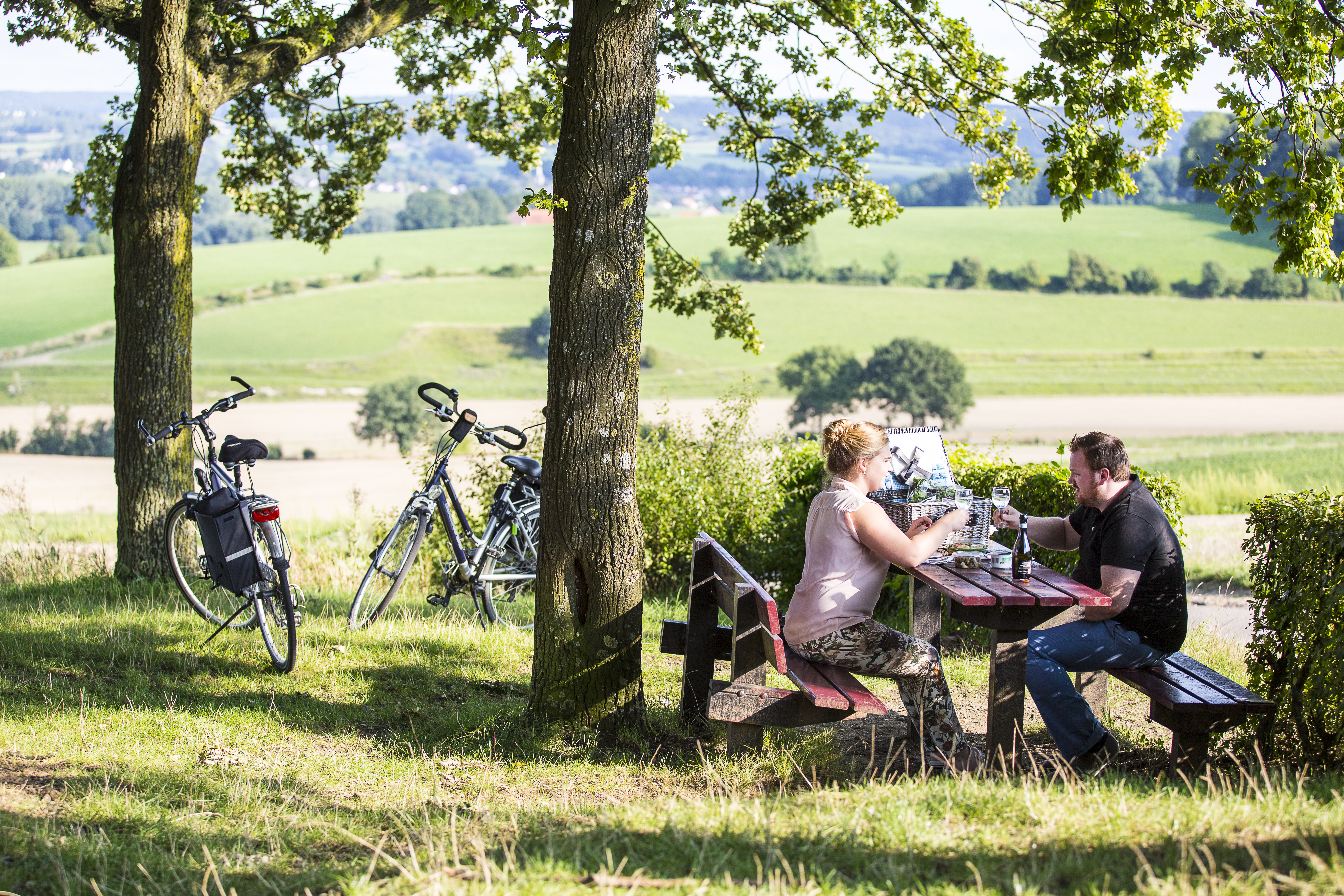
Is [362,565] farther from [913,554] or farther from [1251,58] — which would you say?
[1251,58]

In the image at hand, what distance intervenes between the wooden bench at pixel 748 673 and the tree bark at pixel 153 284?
4.29 metres

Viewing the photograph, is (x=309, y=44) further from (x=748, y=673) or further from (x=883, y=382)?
(x=883, y=382)

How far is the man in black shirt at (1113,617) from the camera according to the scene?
173 inches

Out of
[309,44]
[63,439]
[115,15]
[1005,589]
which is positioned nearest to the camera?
[1005,589]

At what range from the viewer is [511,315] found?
97.6 meters

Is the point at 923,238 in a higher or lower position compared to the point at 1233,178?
higher

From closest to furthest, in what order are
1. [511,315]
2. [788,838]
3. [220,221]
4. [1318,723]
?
[788,838] → [1318,723] → [511,315] → [220,221]

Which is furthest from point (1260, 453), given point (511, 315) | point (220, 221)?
point (220, 221)

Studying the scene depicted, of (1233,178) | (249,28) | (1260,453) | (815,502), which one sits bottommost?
(1260,453)

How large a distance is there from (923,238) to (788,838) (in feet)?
384

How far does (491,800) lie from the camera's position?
3.88m

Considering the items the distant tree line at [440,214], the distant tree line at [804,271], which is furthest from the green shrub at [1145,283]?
the distant tree line at [440,214]

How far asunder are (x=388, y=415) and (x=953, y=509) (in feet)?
233

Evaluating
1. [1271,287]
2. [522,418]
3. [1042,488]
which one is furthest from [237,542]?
[1271,287]
